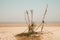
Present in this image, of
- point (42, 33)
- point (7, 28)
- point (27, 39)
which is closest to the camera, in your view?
point (27, 39)

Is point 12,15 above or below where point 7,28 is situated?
above

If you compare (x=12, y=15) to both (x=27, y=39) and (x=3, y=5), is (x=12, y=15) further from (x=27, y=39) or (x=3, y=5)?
(x=27, y=39)

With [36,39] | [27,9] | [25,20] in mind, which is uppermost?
[27,9]

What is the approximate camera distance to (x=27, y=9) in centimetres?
141

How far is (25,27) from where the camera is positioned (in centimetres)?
137

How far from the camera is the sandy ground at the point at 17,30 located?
1227mm

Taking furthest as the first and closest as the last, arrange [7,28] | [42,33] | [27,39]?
[7,28], [42,33], [27,39]

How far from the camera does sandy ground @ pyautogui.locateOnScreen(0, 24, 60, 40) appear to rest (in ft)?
4.02

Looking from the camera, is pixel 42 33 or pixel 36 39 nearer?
pixel 36 39

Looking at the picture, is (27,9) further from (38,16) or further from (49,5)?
(49,5)

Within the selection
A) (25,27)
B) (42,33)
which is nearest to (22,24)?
(25,27)

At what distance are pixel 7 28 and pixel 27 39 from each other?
1.08 ft

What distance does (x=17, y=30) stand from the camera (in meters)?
1.31

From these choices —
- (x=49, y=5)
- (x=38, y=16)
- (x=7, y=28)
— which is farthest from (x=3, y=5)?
(x=49, y=5)
